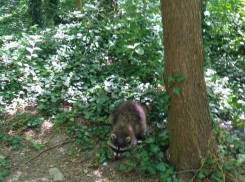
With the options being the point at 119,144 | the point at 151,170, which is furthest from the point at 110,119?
the point at 151,170

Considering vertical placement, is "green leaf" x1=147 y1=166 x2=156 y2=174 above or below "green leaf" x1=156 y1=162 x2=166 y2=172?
below

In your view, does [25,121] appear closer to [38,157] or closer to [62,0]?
[38,157]

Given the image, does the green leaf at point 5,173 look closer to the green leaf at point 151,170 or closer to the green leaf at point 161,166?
the green leaf at point 151,170

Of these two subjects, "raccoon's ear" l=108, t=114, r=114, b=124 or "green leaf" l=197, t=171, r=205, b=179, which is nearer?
"green leaf" l=197, t=171, r=205, b=179

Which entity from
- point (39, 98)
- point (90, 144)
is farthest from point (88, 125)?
point (39, 98)

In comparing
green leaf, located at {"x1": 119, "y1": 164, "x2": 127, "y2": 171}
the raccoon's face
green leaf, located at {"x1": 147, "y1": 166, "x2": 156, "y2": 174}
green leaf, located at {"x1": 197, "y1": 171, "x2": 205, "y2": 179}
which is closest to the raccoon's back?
the raccoon's face

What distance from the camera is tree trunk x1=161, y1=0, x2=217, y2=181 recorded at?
310cm

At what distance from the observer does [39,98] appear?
5.27 m

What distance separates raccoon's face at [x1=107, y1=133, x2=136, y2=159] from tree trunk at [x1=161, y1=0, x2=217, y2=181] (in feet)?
2.68

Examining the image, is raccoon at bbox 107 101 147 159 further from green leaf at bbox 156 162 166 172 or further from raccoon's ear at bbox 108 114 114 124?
green leaf at bbox 156 162 166 172

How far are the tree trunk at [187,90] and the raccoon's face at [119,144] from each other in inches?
32.2

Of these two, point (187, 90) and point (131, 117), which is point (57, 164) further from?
point (187, 90)

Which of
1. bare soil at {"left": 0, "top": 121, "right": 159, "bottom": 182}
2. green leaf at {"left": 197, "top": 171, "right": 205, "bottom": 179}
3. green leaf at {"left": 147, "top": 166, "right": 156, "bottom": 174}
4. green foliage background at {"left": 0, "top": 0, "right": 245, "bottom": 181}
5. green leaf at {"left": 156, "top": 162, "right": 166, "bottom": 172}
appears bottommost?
bare soil at {"left": 0, "top": 121, "right": 159, "bottom": 182}

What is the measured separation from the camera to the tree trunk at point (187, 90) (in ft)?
10.2
